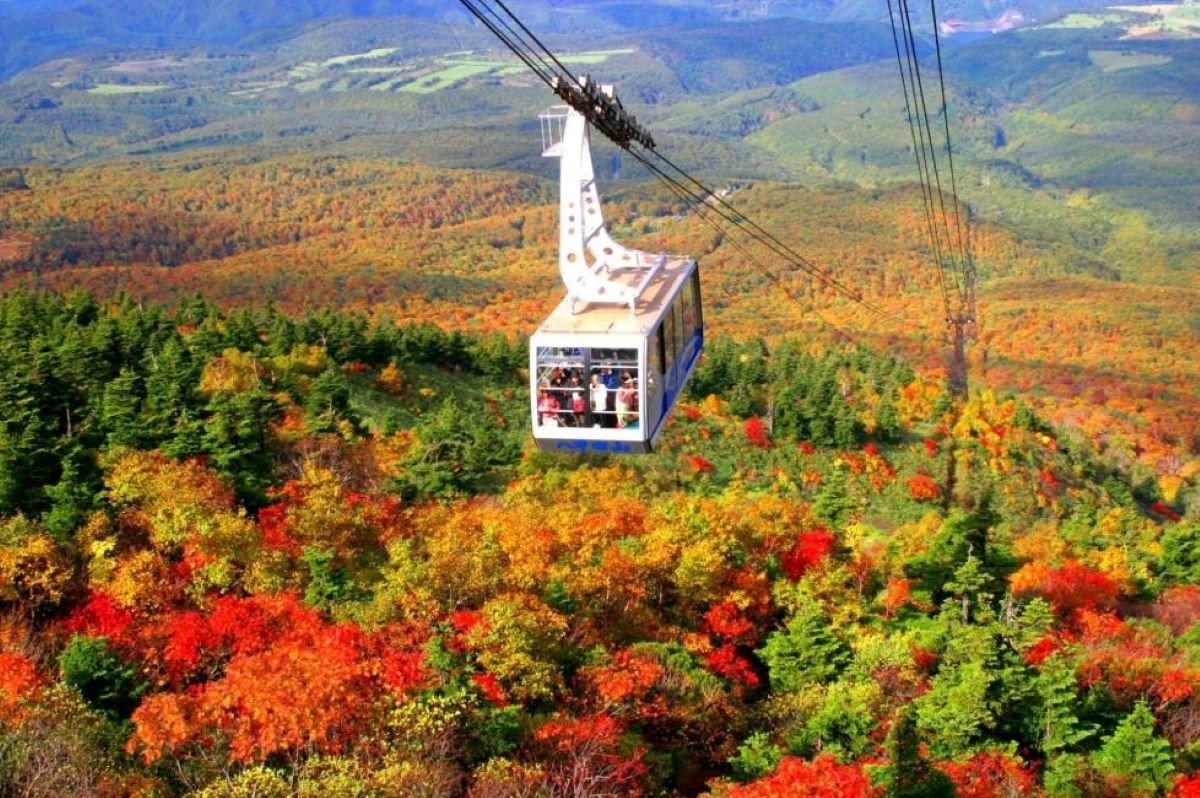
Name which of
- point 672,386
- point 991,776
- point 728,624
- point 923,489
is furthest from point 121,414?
point 923,489

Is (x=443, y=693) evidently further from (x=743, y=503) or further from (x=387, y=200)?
(x=387, y=200)

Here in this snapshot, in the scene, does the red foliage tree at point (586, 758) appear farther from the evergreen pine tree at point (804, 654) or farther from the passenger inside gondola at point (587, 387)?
the evergreen pine tree at point (804, 654)

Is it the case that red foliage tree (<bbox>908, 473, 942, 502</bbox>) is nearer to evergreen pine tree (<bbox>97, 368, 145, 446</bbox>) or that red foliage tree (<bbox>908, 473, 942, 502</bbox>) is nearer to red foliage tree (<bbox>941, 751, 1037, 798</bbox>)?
red foliage tree (<bbox>941, 751, 1037, 798</bbox>)

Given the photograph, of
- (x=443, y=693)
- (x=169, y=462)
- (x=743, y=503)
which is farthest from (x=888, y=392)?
(x=443, y=693)

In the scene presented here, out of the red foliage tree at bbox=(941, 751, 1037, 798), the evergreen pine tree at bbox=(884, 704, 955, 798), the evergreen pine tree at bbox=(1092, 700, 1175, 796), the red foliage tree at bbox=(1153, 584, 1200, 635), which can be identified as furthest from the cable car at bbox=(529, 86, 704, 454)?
the red foliage tree at bbox=(1153, 584, 1200, 635)

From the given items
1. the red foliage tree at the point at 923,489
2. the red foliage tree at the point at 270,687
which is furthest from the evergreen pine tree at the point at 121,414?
the red foliage tree at the point at 923,489

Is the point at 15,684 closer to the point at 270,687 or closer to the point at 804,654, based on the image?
the point at 270,687
